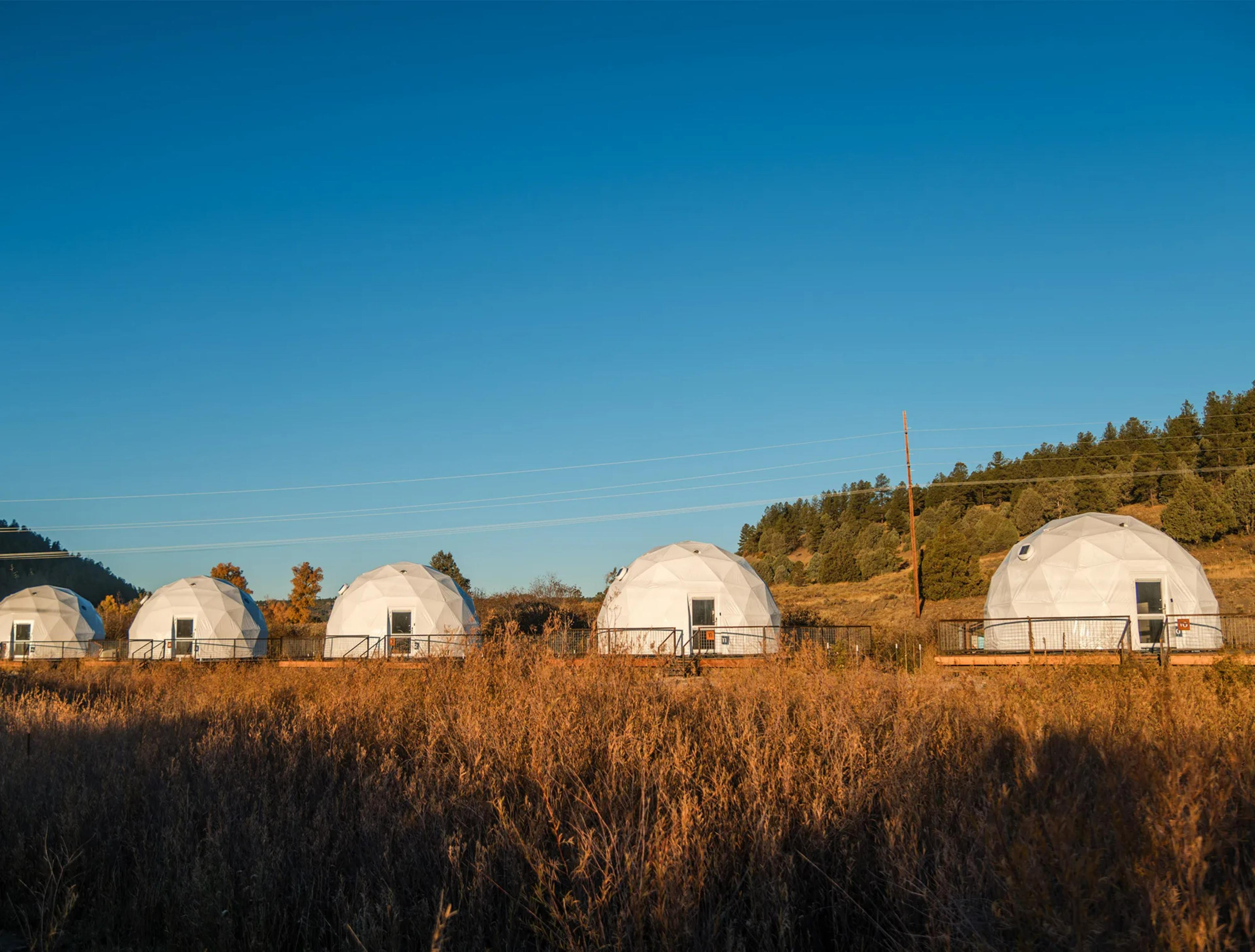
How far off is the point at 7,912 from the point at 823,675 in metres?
6.42

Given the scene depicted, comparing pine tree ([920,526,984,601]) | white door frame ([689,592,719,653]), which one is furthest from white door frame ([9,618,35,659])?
pine tree ([920,526,984,601])

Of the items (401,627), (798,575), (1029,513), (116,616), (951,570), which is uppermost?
(1029,513)

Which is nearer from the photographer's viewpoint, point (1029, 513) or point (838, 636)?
point (838, 636)

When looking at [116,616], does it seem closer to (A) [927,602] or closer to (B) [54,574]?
(A) [927,602]

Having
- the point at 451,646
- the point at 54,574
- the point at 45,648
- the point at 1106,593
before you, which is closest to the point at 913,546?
the point at 1106,593

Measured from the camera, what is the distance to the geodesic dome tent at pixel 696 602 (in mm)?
25156

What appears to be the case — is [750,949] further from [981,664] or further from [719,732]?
[981,664]

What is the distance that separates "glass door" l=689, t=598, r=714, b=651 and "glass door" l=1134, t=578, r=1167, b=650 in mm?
11756

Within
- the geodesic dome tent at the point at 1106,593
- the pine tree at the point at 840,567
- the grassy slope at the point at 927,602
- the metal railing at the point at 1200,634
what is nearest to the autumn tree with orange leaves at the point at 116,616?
the grassy slope at the point at 927,602

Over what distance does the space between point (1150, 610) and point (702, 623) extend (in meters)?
12.6

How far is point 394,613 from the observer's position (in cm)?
2952

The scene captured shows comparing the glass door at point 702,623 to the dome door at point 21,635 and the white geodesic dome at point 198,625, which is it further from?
the dome door at point 21,635

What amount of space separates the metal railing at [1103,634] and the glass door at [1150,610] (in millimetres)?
22

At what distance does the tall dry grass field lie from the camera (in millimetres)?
3131
